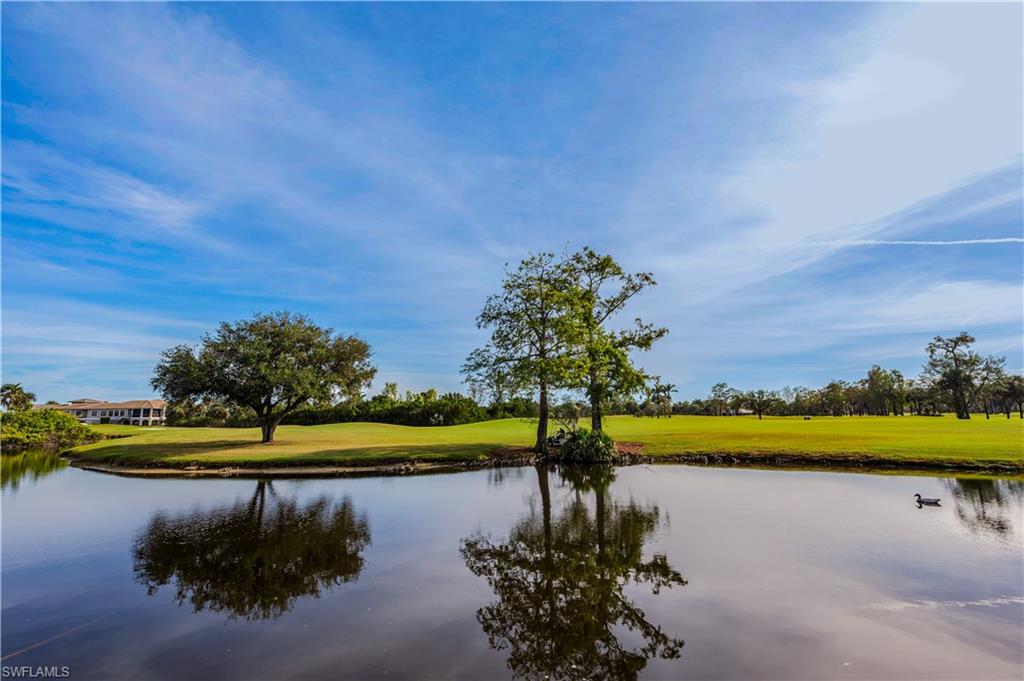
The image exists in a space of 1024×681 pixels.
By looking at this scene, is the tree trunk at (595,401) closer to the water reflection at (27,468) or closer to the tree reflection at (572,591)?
the tree reflection at (572,591)

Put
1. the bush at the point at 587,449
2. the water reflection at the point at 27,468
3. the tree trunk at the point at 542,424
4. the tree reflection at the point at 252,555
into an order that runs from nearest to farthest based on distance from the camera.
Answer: the tree reflection at the point at 252,555
the water reflection at the point at 27,468
the bush at the point at 587,449
the tree trunk at the point at 542,424

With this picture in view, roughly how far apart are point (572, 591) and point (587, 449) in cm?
2773

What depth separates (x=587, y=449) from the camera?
37688 millimetres

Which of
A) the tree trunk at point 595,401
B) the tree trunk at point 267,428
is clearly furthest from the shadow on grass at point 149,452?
the tree trunk at point 595,401

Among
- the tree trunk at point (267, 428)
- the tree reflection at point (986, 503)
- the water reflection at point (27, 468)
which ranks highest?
the tree trunk at point (267, 428)

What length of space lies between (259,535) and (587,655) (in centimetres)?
1223

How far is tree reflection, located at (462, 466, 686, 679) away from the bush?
18755mm

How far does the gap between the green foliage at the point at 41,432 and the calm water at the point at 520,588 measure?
44147 millimetres

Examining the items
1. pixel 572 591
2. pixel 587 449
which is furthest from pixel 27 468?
pixel 572 591

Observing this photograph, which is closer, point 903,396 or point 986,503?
point 986,503

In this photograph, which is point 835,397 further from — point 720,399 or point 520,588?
point 520,588

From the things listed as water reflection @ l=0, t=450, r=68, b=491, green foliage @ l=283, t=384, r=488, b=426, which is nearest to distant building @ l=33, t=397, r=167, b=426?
green foliage @ l=283, t=384, r=488, b=426

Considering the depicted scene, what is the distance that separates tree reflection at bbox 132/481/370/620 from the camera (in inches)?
418
